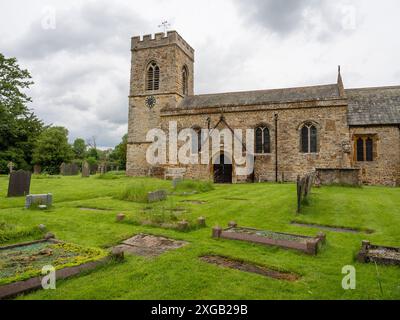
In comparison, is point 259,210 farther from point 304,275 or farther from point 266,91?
point 266,91

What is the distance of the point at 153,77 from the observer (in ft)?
91.6

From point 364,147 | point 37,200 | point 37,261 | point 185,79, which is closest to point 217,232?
point 37,261

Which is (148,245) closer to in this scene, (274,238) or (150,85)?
(274,238)

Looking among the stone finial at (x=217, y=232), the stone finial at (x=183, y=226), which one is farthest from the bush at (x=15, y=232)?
the stone finial at (x=217, y=232)

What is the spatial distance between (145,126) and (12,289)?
79.0 feet

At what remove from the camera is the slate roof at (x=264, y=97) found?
22.7 m

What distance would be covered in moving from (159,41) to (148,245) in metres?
25.1

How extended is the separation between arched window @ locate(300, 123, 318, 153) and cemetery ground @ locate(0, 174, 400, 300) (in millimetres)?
9904

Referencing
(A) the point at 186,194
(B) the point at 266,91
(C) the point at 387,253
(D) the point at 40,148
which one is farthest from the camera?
(D) the point at 40,148

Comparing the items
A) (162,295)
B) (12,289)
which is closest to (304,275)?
(162,295)

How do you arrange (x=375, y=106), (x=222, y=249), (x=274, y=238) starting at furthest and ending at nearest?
(x=375, y=106) → (x=274, y=238) → (x=222, y=249)

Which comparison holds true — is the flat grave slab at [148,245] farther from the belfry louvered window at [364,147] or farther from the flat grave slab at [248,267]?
the belfry louvered window at [364,147]
